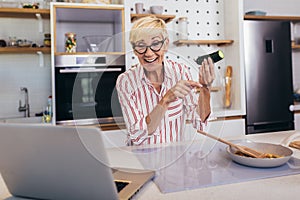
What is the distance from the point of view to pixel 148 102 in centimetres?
87

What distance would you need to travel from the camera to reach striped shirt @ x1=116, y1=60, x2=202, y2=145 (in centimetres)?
86

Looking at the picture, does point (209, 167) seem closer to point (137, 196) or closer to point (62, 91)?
point (137, 196)

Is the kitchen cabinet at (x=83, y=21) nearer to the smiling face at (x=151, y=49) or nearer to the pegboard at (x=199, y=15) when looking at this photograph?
the pegboard at (x=199, y=15)

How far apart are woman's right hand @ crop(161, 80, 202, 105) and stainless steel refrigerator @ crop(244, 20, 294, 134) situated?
74.8 inches

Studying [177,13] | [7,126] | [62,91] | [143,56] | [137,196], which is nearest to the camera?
[7,126]

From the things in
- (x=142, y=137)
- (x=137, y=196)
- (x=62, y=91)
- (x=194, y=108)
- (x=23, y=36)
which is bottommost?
(x=137, y=196)

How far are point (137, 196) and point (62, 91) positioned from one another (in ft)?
5.57

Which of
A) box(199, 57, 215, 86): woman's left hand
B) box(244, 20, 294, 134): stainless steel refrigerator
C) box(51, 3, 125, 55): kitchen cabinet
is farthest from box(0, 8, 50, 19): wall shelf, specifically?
box(199, 57, 215, 86): woman's left hand

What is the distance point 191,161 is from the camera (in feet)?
3.02

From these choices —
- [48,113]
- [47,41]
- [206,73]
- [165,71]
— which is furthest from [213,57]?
[47,41]

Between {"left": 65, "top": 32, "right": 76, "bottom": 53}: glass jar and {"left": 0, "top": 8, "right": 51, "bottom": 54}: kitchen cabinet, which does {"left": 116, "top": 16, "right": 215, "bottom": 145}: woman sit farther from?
{"left": 0, "top": 8, "right": 51, "bottom": 54}: kitchen cabinet

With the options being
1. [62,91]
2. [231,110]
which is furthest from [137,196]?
[231,110]

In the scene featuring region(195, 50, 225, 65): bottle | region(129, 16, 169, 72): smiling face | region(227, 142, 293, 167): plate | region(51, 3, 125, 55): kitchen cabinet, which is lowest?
region(227, 142, 293, 167): plate

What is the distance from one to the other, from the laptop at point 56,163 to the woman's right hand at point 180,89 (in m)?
0.30
